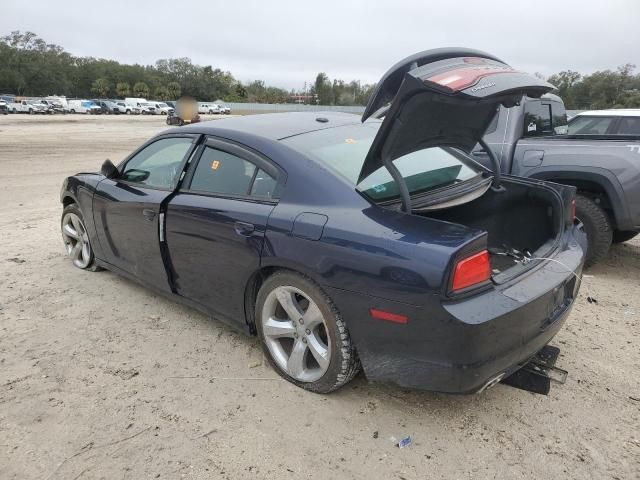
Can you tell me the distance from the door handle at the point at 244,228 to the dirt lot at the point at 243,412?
882 millimetres

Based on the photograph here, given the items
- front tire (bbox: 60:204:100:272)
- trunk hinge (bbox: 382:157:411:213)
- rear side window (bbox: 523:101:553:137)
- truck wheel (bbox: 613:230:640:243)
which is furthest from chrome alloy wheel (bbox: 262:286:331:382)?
truck wheel (bbox: 613:230:640:243)

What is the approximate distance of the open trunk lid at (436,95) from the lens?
2277 mm

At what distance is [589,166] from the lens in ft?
15.4

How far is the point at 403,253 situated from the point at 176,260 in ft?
5.98

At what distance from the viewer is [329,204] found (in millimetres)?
2590

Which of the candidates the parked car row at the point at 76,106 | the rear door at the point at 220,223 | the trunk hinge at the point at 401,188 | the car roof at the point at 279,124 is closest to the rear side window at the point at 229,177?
the rear door at the point at 220,223

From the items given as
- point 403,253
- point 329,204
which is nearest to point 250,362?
point 329,204

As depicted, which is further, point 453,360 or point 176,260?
point 176,260

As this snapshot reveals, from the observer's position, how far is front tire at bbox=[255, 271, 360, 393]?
2555mm

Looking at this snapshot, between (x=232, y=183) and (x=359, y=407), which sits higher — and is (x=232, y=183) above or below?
above

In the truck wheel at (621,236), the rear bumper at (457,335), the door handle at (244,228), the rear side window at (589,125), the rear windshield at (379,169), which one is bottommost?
the truck wheel at (621,236)

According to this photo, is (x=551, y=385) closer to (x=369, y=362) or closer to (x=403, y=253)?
(x=369, y=362)

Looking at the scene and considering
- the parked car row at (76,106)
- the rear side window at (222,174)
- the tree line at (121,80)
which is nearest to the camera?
the rear side window at (222,174)

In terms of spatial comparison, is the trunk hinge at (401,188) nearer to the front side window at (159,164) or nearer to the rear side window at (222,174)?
the rear side window at (222,174)
